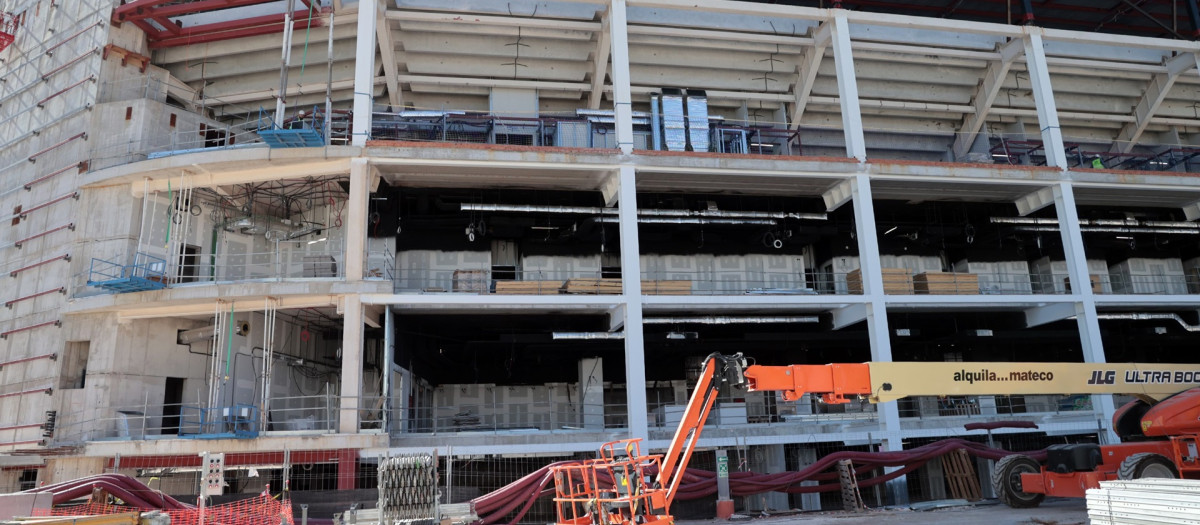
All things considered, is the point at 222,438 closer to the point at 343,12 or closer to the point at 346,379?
the point at 346,379

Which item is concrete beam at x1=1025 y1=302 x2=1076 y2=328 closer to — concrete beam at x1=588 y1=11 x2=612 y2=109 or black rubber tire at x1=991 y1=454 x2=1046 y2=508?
black rubber tire at x1=991 y1=454 x2=1046 y2=508

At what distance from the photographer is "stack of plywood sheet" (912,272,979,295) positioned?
76.1 feet

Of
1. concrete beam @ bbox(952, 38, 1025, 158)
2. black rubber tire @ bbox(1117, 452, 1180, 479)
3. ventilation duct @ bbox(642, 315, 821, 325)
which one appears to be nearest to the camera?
black rubber tire @ bbox(1117, 452, 1180, 479)

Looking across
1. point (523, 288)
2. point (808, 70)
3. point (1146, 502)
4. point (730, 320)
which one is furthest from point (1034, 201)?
point (1146, 502)

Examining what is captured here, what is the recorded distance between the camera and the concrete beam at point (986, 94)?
26562 millimetres

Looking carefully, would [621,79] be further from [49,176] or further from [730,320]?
[49,176]

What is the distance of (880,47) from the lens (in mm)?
26531

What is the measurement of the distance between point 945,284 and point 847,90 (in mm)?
6601

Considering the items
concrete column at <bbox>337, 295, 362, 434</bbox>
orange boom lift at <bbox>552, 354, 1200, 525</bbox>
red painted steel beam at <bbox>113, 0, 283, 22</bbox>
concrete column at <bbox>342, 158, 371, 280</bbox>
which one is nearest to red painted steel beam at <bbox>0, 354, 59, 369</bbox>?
concrete column at <bbox>337, 295, 362, 434</bbox>

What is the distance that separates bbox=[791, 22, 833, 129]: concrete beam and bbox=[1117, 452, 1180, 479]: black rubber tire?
15.4m

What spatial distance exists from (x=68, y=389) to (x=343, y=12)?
13056mm

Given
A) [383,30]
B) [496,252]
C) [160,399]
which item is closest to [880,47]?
[496,252]

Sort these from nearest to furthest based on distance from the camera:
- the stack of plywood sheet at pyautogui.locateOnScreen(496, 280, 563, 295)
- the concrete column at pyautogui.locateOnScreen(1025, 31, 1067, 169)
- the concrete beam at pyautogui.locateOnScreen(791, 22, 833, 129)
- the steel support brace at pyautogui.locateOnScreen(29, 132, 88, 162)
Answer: the stack of plywood sheet at pyautogui.locateOnScreen(496, 280, 563, 295) < the steel support brace at pyautogui.locateOnScreen(29, 132, 88, 162) < the concrete column at pyautogui.locateOnScreen(1025, 31, 1067, 169) < the concrete beam at pyautogui.locateOnScreen(791, 22, 833, 129)

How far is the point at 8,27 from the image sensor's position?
26.2 meters
